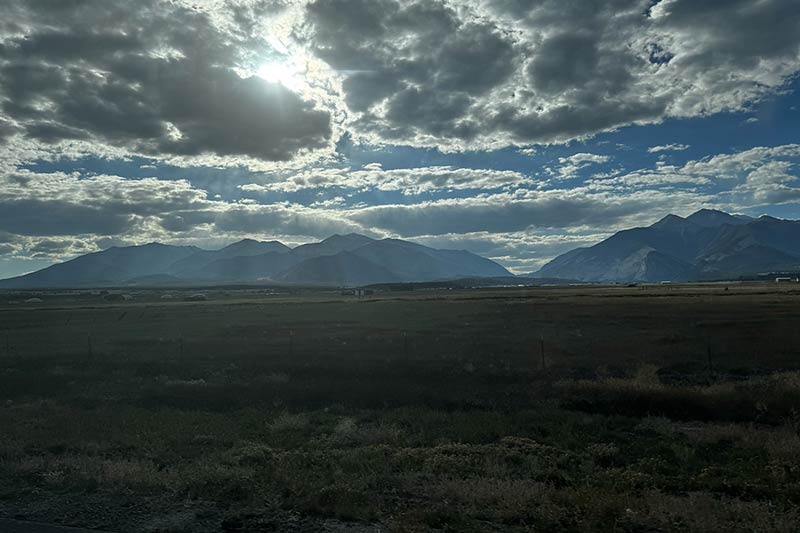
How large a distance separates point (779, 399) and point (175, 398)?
21427mm

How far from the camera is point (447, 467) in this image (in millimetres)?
11758

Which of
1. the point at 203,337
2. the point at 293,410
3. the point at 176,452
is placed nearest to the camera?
the point at 176,452

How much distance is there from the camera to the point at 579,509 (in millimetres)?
8812

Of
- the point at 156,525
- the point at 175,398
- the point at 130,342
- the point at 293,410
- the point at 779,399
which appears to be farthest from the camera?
the point at 130,342

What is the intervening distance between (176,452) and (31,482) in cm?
309

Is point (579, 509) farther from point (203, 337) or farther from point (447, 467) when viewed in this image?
point (203, 337)

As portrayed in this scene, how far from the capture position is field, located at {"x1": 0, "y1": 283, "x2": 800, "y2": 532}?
901 cm

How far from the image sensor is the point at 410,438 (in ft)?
47.8

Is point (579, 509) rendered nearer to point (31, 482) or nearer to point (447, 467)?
point (447, 467)

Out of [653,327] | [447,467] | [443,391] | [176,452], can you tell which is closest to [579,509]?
[447,467]

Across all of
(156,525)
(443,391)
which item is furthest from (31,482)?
(443,391)

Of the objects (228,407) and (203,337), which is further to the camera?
(203,337)

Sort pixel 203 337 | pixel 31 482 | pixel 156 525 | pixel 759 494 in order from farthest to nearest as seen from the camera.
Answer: pixel 203 337
pixel 31 482
pixel 759 494
pixel 156 525

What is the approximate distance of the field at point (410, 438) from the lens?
9008 millimetres
